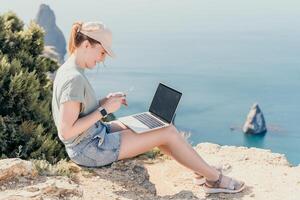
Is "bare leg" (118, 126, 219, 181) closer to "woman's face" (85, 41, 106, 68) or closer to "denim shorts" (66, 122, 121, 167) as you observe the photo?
"denim shorts" (66, 122, 121, 167)

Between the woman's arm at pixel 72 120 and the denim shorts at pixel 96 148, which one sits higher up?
the woman's arm at pixel 72 120

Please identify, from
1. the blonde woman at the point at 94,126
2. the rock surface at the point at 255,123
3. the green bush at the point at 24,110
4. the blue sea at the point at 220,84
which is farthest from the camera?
the blue sea at the point at 220,84

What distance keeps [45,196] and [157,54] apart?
155392 millimetres

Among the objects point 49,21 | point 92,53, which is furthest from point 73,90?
point 49,21

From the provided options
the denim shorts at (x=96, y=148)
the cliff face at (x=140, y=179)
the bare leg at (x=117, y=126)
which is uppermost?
the bare leg at (x=117, y=126)

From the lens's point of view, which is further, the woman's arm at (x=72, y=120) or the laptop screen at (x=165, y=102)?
the laptop screen at (x=165, y=102)

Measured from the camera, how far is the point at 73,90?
15.4ft

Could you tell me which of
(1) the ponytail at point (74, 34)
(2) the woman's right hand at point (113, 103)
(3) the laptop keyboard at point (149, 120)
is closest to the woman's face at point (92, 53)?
(1) the ponytail at point (74, 34)

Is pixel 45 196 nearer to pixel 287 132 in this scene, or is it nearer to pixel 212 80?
pixel 287 132

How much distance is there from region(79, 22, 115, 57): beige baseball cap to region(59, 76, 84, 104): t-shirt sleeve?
0.37 metres

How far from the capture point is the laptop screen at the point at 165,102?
544 cm

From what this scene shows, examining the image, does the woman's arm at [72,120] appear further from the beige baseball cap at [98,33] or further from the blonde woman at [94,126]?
the beige baseball cap at [98,33]

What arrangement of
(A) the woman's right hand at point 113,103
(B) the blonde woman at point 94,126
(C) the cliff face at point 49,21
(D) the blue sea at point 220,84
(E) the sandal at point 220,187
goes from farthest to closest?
1. (C) the cliff face at point 49,21
2. (D) the blue sea at point 220,84
3. (E) the sandal at point 220,187
4. (A) the woman's right hand at point 113,103
5. (B) the blonde woman at point 94,126

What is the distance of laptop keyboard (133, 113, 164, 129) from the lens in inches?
213
